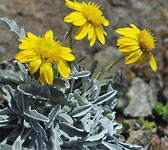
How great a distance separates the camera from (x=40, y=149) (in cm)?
251

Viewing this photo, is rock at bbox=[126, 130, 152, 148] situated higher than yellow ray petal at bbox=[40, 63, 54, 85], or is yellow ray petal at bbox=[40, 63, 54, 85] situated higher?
yellow ray petal at bbox=[40, 63, 54, 85]

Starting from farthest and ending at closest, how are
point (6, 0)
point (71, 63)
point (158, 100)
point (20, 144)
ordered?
point (6, 0)
point (158, 100)
point (71, 63)
point (20, 144)

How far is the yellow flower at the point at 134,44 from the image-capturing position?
2551 millimetres

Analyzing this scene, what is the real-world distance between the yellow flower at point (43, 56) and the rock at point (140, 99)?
1768 mm

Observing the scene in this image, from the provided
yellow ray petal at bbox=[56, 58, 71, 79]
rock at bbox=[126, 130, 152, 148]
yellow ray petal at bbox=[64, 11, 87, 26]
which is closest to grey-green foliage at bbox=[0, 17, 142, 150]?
yellow ray petal at bbox=[56, 58, 71, 79]

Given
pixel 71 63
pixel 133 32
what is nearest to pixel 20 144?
pixel 71 63

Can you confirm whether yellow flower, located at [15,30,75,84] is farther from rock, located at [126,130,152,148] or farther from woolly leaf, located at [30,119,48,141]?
rock, located at [126,130,152,148]

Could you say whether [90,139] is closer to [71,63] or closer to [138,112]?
[71,63]

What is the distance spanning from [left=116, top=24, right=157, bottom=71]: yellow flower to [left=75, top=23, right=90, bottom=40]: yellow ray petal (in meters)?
0.30

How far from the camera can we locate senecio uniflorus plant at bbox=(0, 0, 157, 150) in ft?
7.88

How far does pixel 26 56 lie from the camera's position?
224cm

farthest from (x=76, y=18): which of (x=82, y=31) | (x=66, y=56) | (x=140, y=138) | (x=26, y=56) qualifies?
(x=140, y=138)

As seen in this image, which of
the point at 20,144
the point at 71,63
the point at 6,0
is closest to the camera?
the point at 20,144

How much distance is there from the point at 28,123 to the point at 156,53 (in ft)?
9.33
